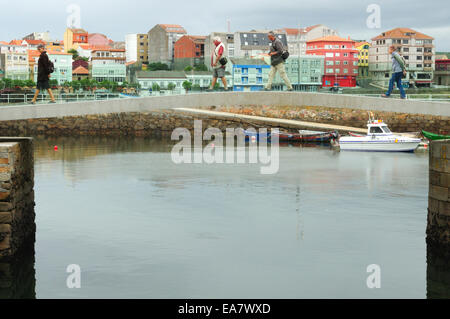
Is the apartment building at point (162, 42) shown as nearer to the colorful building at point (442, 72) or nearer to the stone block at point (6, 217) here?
the colorful building at point (442, 72)

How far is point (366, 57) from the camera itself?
172750mm

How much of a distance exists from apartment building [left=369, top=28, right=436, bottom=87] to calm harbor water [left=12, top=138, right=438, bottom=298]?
117 meters

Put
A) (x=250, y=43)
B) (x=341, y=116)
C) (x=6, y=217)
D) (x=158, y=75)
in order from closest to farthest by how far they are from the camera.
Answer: (x=6, y=217), (x=341, y=116), (x=158, y=75), (x=250, y=43)

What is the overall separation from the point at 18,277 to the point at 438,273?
11.3 meters

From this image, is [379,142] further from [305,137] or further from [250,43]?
[250,43]

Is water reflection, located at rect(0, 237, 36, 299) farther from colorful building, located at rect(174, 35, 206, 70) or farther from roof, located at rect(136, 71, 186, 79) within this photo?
colorful building, located at rect(174, 35, 206, 70)

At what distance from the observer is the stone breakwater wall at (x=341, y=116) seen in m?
77.1

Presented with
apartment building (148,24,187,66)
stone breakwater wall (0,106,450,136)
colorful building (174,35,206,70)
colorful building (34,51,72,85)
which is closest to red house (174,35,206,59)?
colorful building (174,35,206,70)

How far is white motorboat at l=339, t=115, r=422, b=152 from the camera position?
6675 centimetres

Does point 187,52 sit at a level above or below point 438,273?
above

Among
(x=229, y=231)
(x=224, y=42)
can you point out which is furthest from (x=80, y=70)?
(x=229, y=231)

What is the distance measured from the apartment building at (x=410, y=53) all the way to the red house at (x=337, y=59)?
6240 mm

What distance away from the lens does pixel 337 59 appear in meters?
152
